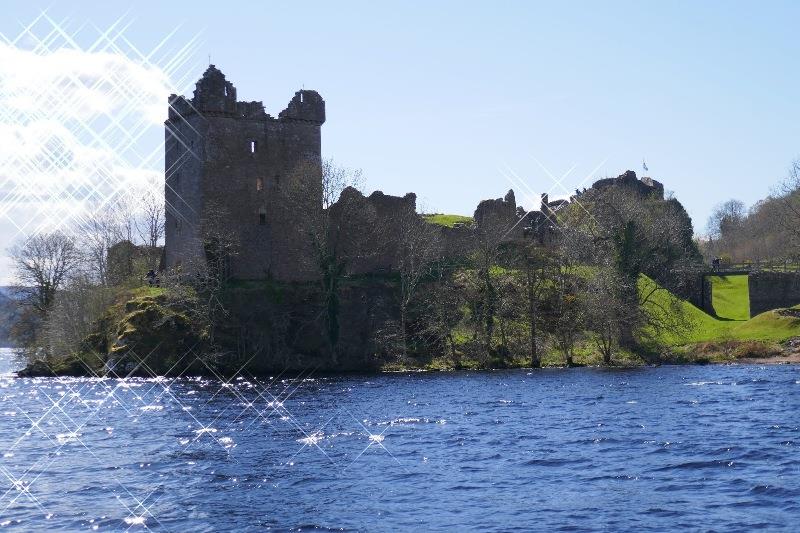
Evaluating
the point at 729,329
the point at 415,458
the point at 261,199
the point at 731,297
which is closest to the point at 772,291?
the point at 729,329

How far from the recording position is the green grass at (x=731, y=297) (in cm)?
6659

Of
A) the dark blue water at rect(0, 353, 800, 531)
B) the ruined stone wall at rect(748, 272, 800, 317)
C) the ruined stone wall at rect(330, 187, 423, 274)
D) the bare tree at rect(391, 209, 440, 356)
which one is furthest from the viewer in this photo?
the ruined stone wall at rect(748, 272, 800, 317)

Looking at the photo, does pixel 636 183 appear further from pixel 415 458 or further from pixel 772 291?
pixel 415 458

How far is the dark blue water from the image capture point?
64.5 ft

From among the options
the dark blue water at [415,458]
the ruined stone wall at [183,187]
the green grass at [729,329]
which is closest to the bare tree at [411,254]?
the ruined stone wall at [183,187]

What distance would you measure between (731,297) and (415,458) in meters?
51.9

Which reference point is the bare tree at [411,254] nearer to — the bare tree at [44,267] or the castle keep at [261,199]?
the castle keep at [261,199]

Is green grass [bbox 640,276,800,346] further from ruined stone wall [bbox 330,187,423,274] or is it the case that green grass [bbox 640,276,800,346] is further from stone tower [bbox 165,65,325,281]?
stone tower [bbox 165,65,325,281]

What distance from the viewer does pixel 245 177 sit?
59.6 m

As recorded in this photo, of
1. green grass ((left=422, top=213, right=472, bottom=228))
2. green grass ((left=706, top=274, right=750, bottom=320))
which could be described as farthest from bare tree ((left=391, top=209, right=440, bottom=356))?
green grass ((left=706, top=274, right=750, bottom=320))

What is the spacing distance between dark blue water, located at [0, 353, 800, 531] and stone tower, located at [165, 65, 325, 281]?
56.0ft

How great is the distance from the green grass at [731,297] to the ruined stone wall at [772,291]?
227 centimetres

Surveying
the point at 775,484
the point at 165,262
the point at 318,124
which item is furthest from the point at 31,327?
the point at 775,484

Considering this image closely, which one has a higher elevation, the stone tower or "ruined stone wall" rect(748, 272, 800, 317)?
the stone tower
